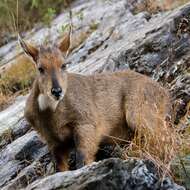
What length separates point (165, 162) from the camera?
27.0 ft

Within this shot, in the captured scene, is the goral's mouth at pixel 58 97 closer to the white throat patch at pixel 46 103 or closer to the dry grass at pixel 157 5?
the white throat patch at pixel 46 103

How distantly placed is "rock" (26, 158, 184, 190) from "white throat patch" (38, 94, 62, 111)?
2419mm

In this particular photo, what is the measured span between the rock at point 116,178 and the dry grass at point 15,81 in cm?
694

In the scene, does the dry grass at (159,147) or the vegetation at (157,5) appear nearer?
the dry grass at (159,147)

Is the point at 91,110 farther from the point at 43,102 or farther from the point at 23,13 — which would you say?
the point at 23,13

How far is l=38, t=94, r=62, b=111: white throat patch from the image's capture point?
9.98m

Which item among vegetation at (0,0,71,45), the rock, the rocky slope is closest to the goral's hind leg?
the rocky slope

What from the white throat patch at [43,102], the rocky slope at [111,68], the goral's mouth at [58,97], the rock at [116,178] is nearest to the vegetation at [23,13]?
the rocky slope at [111,68]

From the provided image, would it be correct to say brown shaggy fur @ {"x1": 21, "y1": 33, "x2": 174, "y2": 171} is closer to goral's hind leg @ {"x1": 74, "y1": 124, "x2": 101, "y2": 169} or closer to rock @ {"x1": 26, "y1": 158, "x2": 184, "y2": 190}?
goral's hind leg @ {"x1": 74, "y1": 124, "x2": 101, "y2": 169}

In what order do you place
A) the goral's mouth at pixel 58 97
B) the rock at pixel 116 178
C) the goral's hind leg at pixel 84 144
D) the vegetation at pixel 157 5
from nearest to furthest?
the rock at pixel 116 178 → the goral's mouth at pixel 58 97 → the goral's hind leg at pixel 84 144 → the vegetation at pixel 157 5

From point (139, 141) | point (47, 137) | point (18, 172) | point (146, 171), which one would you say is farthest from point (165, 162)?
point (18, 172)

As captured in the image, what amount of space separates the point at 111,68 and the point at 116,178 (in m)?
5.69

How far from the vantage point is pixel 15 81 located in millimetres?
15352

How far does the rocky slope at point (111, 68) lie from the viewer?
746cm
